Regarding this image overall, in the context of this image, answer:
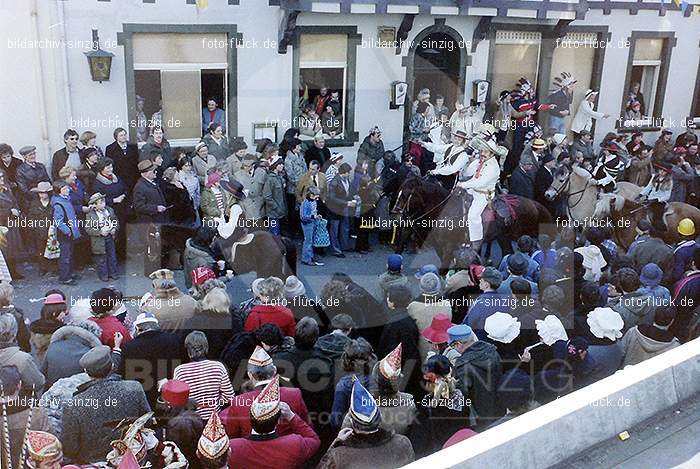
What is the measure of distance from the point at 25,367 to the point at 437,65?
10757 millimetres

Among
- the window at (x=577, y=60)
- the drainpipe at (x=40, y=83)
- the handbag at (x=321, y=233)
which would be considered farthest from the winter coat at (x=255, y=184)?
the window at (x=577, y=60)

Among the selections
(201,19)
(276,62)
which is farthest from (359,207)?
(201,19)

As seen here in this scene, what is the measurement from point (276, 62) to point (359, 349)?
8331mm

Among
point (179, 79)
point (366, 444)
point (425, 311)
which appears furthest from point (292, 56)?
point (366, 444)

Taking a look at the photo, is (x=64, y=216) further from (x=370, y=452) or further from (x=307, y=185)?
(x=370, y=452)

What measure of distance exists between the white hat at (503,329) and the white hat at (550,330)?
0.17 meters

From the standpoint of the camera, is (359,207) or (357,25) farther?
(357,25)

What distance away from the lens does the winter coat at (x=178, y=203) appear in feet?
31.9

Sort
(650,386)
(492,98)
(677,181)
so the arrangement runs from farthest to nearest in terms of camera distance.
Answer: (492,98) < (677,181) < (650,386)

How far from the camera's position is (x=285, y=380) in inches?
195

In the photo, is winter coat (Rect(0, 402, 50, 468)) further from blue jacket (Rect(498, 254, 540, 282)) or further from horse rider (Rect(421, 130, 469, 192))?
horse rider (Rect(421, 130, 469, 192))

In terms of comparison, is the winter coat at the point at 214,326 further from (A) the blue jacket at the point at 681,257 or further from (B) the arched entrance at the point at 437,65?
(B) the arched entrance at the point at 437,65

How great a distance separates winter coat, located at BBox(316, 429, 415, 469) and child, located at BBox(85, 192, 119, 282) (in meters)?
6.00

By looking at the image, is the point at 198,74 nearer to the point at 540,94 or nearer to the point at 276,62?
the point at 276,62
